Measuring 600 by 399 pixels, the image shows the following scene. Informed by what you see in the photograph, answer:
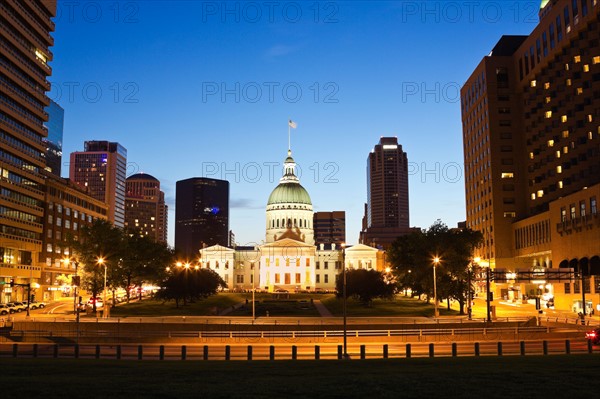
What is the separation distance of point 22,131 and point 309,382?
113231 millimetres

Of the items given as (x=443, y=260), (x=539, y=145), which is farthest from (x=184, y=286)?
(x=539, y=145)

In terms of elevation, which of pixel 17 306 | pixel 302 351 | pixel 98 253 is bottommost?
pixel 302 351

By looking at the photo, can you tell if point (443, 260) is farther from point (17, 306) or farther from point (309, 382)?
point (309, 382)

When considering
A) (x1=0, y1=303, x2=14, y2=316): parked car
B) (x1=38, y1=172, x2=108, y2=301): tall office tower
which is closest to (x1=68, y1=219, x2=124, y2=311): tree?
(x1=0, y1=303, x2=14, y2=316): parked car

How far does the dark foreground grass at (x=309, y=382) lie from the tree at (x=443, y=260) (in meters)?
69.9

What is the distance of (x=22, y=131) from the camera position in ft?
395

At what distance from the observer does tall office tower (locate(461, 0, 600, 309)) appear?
105 meters

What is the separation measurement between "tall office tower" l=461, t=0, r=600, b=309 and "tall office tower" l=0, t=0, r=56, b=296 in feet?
305

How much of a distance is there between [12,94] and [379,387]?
11126 centimetres

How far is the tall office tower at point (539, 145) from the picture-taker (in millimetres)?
105188

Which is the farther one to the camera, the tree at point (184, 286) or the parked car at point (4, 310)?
the tree at point (184, 286)

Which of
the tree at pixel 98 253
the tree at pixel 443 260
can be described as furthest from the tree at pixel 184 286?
the tree at pixel 443 260

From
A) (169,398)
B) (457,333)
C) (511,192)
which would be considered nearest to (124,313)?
(457,333)

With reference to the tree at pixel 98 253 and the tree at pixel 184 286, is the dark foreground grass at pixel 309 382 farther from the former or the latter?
the tree at pixel 184 286
